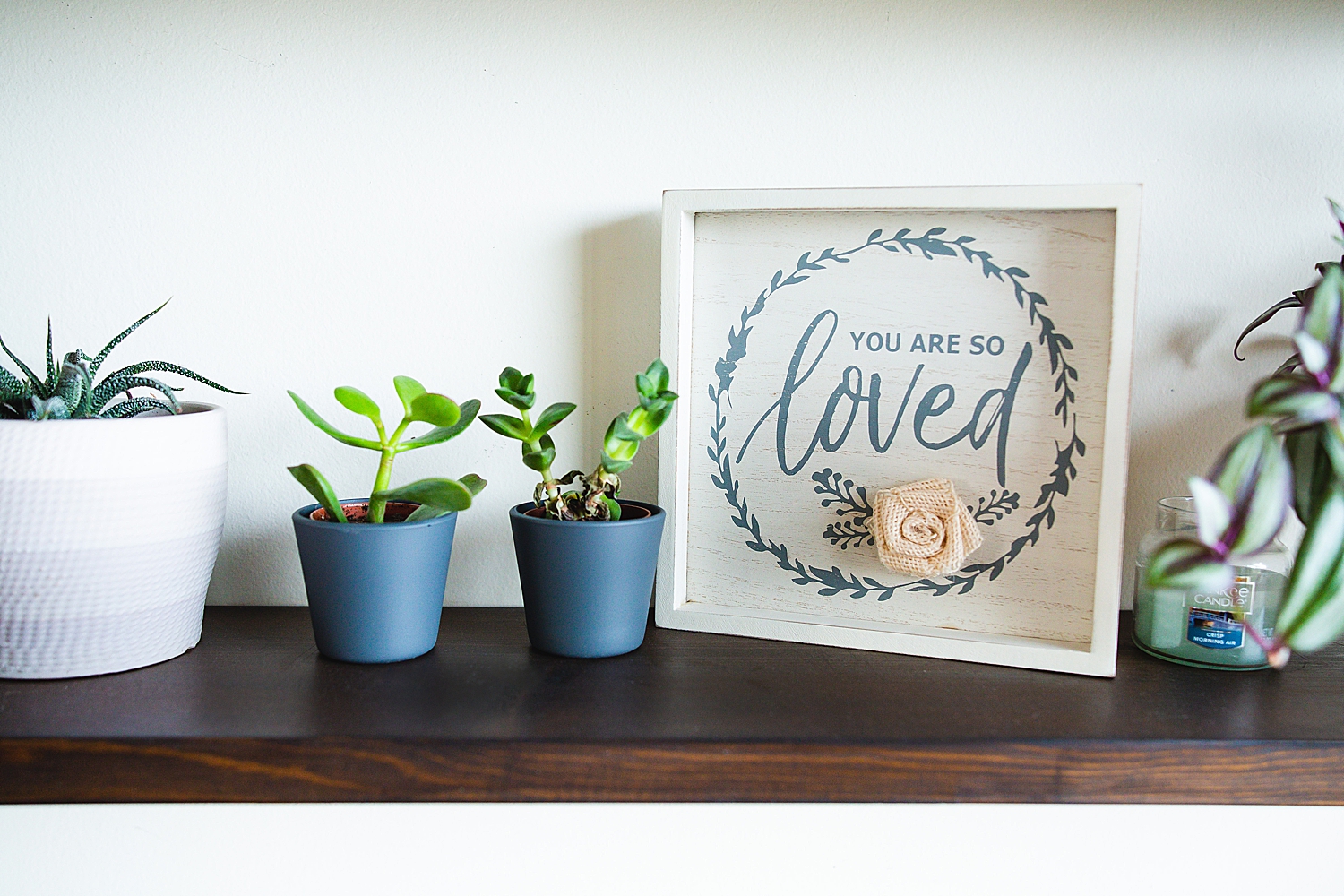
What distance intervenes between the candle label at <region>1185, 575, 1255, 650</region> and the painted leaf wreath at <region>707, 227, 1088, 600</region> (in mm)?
109

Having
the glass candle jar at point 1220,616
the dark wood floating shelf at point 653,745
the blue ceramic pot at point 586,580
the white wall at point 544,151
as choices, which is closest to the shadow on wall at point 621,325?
the white wall at point 544,151

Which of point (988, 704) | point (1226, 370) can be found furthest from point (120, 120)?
point (1226, 370)

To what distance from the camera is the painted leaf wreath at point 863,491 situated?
596mm

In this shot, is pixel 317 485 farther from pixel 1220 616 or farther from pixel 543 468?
pixel 1220 616

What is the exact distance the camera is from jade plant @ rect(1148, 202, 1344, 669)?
0.43 meters

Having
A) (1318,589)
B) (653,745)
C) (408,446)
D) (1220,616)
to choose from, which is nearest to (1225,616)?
(1220,616)

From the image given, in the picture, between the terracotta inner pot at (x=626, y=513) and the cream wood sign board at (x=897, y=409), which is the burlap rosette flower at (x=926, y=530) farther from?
the terracotta inner pot at (x=626, y=513)

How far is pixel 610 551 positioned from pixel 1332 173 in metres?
0.59

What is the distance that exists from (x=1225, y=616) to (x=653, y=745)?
1.25 feet

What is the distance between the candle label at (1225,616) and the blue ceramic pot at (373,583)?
484mm

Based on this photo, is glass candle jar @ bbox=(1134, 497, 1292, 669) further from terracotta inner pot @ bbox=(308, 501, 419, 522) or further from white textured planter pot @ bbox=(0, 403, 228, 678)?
white textured planter pot @ bbox=(0, 403, 228, 678)

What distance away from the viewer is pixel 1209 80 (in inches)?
26.3

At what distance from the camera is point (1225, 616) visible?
1.93 ft

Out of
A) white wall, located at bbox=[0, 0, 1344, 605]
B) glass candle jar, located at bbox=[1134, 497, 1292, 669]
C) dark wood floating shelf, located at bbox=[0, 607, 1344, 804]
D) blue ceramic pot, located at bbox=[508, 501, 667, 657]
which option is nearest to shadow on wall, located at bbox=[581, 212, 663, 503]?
white wall, located at bbox=[0, 0, 1344, 605]
